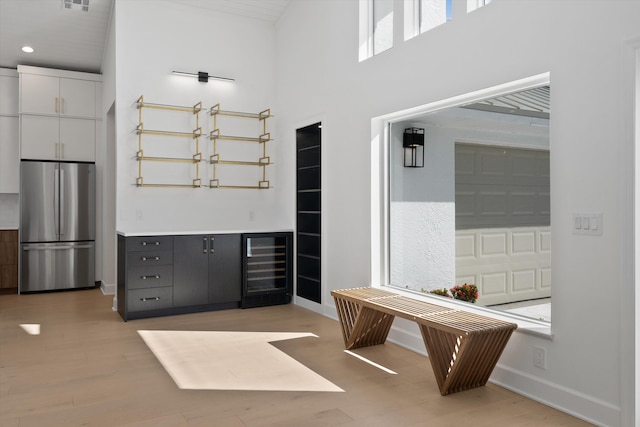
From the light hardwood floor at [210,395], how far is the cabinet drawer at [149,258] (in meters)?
0.73

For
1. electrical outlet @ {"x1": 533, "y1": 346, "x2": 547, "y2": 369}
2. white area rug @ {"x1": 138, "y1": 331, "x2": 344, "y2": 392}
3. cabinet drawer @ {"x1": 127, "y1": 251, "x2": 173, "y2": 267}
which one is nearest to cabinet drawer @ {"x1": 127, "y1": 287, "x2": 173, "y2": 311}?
cabinet drawer @ {"x1": 127, "y1": 251, "x2": 173, "y2": 267}

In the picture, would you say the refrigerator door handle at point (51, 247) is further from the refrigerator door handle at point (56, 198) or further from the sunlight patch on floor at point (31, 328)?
the sunlight patch on floor at point (31, 328)

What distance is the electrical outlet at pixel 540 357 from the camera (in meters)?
3.01

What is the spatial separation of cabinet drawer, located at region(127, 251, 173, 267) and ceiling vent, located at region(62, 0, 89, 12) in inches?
114

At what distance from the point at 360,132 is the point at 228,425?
2.91 metres

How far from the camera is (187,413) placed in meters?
2.81

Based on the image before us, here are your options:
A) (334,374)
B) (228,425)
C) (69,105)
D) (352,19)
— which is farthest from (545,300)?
(69,105)

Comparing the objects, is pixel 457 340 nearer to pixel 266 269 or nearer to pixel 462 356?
pixel 462 356

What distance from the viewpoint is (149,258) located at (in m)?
5.09

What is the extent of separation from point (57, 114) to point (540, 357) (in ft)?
21.8

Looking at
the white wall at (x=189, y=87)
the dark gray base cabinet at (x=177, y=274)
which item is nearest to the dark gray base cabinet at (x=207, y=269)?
the dark gray base cabinet at (x=177, y=274)

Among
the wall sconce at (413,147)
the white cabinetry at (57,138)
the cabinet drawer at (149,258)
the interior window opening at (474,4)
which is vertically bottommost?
the cabinet drawer at (149,258)

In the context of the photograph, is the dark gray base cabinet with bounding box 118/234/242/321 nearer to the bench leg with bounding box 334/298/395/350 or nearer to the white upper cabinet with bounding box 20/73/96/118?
the bench leg with bounding box 334/298/395/350

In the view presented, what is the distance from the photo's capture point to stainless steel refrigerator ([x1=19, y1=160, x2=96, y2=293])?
6574mm
